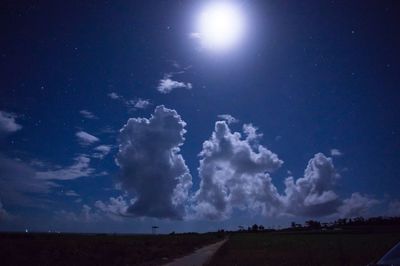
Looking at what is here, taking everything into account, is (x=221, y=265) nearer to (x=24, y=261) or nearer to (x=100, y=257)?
(x=100, y=257)

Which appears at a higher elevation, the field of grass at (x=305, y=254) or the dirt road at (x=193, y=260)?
the field of grass at (x=305, y=254)

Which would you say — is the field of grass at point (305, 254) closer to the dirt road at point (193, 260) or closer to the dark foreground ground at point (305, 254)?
the dark foreground ground at point (305, 254)

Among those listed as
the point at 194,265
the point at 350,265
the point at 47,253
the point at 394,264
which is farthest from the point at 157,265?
the point at 394,264

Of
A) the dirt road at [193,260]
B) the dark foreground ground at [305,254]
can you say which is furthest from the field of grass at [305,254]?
the dirt road at [193,260]

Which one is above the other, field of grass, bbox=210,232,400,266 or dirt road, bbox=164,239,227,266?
field of grass, bbox=210,232,400,266

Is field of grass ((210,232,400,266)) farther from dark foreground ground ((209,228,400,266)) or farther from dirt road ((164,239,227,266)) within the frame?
dirt road ((164,239,227,266))

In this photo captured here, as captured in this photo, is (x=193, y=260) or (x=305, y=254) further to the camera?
(x=305, y=254)

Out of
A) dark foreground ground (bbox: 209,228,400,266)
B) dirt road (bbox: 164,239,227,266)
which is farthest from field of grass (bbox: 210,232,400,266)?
dirt road (bbox: 164,239,227,266)

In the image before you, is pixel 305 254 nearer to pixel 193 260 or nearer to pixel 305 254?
pixel 305 254

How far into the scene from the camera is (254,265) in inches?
899

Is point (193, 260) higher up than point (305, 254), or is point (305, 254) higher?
point (305, 254)

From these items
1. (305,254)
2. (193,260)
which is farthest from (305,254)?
(193,260)

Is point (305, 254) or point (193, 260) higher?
point (305, 254)

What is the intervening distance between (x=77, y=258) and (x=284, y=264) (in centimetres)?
1590
